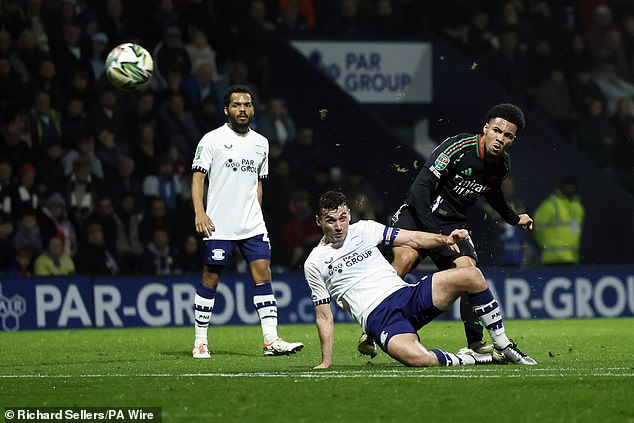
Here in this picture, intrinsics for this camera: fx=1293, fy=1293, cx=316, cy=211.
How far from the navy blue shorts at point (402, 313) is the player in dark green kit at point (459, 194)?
826 mm

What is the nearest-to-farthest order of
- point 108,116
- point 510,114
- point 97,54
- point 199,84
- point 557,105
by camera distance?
point 510,114, point 108,116, point 97,54, point 199,84, point 557,105

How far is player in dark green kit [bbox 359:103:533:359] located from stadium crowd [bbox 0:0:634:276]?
657 cm

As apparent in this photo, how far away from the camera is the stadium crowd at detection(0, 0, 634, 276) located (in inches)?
619

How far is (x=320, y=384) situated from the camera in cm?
760

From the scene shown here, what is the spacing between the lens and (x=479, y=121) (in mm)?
17094

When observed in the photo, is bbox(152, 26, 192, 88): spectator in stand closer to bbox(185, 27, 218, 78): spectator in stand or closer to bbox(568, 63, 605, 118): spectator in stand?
bbox(185, 27, 218, 78): spectator in stand

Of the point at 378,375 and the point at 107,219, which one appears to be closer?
the point at 378,375

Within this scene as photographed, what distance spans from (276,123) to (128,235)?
260 centimetres

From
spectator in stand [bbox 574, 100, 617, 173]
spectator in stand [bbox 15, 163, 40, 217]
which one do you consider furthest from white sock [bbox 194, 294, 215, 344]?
spectator in stand [bbox 574, 100, 617, 173]

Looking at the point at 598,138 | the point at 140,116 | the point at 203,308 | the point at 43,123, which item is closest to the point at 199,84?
the point at 140,116

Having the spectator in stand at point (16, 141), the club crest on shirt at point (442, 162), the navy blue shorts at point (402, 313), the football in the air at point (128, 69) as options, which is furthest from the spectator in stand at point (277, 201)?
the navy blue shorts at point (402, 313)

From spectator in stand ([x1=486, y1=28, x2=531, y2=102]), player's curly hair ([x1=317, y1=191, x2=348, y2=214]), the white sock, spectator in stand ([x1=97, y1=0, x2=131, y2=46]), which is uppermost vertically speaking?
spectator in stand ([x1=97, y1=0, x2=131, y2=46])

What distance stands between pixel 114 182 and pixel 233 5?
335 centimetres

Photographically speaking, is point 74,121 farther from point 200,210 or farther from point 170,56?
point 200,210
